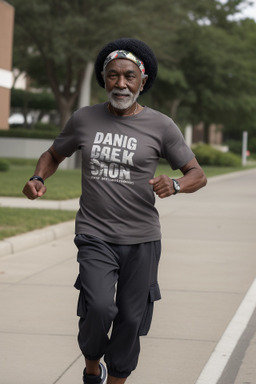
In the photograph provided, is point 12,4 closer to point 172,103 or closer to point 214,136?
point 172,103

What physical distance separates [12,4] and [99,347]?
31079 millimetres

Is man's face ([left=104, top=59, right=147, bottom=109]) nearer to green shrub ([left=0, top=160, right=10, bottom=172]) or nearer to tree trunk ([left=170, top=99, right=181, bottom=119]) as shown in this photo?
green shrub ([left=0, top=160, right=10, bottom=172])

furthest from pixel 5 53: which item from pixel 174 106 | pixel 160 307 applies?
pixel 160 307

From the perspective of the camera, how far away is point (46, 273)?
948 centimetres

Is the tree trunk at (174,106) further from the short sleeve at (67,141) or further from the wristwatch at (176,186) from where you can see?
the wristwatch at (176,186)

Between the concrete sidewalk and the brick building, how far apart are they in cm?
1998

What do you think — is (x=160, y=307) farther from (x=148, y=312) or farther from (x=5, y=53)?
(x=5, y=53)

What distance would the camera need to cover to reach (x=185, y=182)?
4.37 metres

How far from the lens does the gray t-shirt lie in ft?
A: 14.3

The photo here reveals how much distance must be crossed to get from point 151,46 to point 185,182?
3437 cm

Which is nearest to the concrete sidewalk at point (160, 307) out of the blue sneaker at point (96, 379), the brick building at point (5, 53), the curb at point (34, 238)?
the curb at point (34, 238)

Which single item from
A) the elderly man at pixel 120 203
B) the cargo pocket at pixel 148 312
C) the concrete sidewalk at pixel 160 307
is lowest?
the concrete sidewalk at pixel 160 307

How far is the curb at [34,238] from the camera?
11.0 meters

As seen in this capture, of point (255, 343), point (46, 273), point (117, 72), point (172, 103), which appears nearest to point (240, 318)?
point (255, 343)
